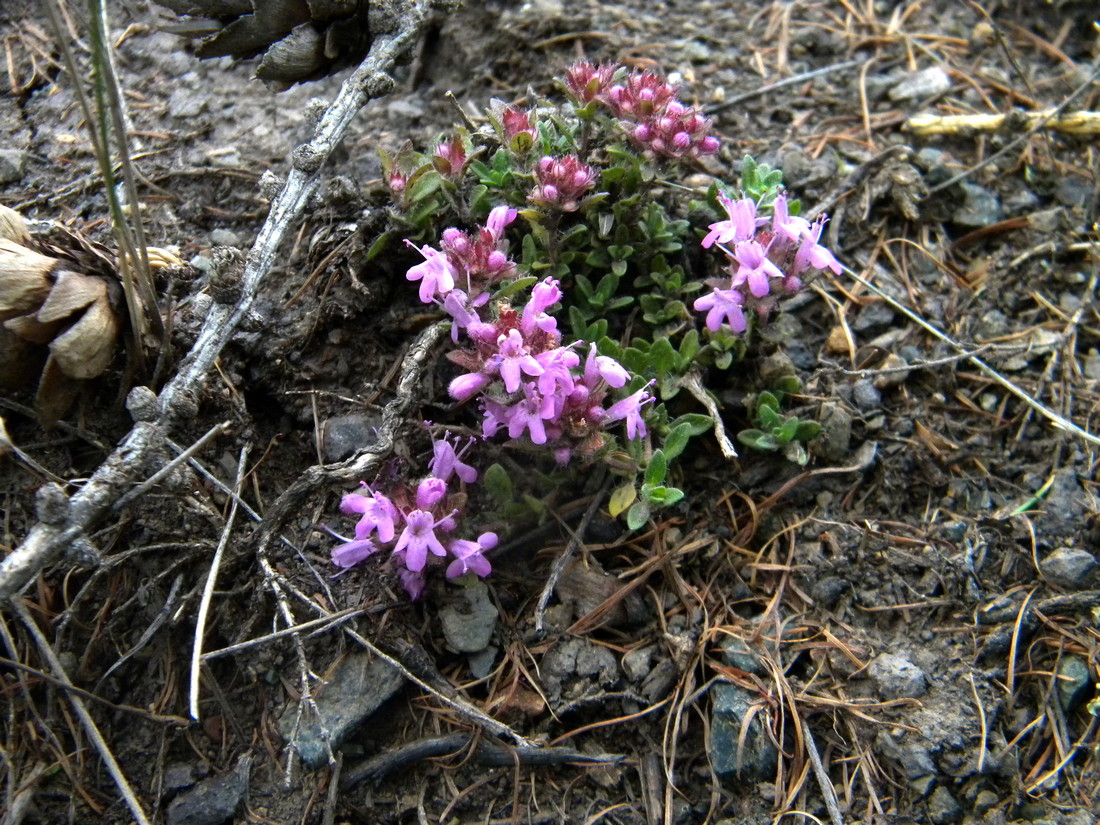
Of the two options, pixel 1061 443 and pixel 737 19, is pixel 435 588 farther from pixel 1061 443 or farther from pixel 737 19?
pixel 737 19

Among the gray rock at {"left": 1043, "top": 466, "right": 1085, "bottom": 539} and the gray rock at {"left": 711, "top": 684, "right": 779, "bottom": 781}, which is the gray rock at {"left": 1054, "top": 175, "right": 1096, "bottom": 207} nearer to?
the gray rock at {"left": 1043, "top": 466, "right": 1085, "bottom": 539}

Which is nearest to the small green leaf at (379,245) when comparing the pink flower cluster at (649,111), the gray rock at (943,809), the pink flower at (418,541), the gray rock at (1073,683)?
the pink flower cluster at (649,111)

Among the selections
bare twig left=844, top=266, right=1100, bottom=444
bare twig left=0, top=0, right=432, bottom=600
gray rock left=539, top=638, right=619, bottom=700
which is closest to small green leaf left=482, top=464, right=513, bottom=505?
gray rock left=539, top=638, right=619, bottom=700

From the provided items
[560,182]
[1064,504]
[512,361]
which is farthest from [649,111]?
[1064,504]

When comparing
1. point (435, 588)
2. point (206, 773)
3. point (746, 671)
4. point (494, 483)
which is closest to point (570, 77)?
point (494, 483)

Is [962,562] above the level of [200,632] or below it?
below

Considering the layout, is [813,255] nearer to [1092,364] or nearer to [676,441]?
[676,441]
